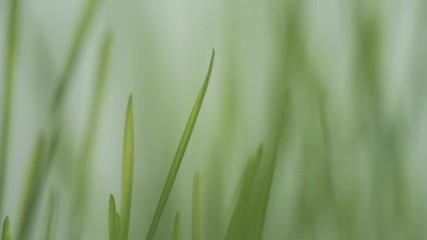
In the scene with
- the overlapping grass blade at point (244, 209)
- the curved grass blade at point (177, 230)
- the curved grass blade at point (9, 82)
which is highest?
the curved grass blade at point (9, 82)

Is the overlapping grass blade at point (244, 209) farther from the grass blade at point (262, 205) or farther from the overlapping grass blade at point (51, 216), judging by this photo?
the overlapping grass blade at point (51, 216)

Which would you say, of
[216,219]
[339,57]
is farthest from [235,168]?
[339,57]

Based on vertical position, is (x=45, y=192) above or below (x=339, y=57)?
below

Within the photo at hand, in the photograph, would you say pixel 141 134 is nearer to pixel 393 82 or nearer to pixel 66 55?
pixel 66 55

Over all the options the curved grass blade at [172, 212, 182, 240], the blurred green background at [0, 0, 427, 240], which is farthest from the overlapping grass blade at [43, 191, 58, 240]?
the curved grass blade at [172, 212, 182, 240]

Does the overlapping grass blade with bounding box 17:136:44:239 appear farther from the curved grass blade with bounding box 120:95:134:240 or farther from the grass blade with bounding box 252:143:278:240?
the grass blade with bounding box 252:143:278:240

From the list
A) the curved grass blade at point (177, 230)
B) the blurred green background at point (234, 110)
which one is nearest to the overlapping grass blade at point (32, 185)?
the blurred green background at point (234, 110)
